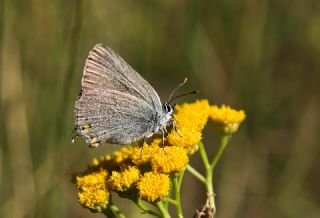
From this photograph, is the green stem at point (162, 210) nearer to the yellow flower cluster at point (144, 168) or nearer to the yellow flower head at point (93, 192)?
the yellow flower cluster at point (144, 168)

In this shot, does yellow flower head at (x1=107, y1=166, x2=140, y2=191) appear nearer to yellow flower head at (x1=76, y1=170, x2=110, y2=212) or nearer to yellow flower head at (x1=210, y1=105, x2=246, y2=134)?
yellow flower head at (x1=76, y1=170, x2=110, y2=212)

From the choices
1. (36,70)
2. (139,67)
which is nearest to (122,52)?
(139,67)

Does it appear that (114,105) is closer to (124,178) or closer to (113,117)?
(113,117)

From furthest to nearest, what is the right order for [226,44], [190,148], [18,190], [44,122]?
1. [226,44]
2. [44,122]
3. [18,190]
4. [190,148]

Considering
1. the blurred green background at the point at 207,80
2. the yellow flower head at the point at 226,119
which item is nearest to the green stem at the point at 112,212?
the yellow flower head at the point at 226,119

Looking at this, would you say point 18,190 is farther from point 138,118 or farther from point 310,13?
point 310,13

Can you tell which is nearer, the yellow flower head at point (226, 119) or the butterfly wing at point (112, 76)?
the butterfly wing at point (112, 76)

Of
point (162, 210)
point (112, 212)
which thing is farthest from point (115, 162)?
point (162, 210)
